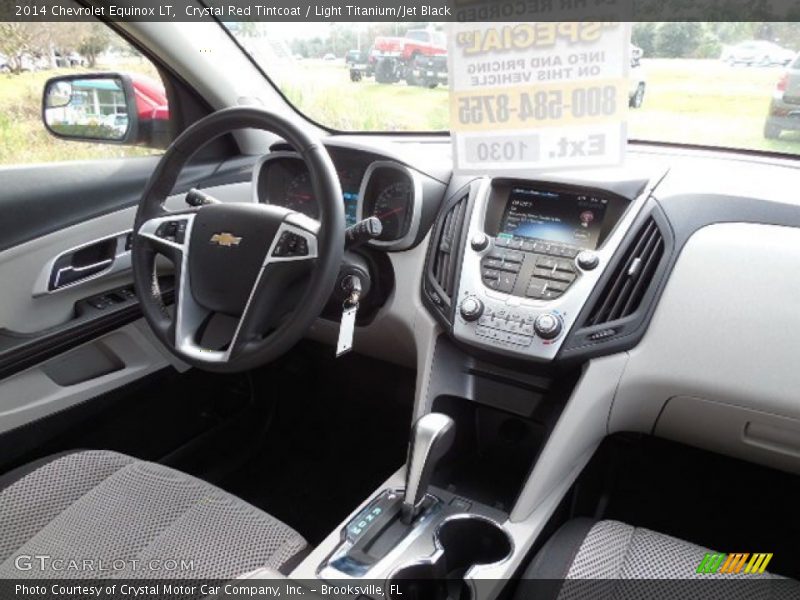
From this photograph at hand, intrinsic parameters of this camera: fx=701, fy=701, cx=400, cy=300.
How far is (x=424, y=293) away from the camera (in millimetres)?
1628

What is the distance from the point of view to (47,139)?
1986 millimetres

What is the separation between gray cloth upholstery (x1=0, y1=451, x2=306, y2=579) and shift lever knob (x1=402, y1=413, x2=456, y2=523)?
0.22 metres

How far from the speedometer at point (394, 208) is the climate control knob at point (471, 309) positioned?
0.27 metres

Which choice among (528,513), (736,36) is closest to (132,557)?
(528,513)

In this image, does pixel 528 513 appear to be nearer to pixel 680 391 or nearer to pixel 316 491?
pixel 680 391

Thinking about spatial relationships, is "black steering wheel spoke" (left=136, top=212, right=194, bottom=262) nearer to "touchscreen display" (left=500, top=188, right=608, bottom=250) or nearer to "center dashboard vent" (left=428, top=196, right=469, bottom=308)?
"center dashboard vent" (left=428, top=196, right=469, bottom=308)

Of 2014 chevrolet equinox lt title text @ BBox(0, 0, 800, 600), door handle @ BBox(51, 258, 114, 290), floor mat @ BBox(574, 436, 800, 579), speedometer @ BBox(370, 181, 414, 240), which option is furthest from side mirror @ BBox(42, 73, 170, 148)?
floor mat @ BBox(574, 436, 800, 579)

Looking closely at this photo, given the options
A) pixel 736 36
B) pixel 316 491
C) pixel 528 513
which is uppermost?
pixel 736 36

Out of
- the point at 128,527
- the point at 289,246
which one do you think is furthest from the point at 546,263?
the point at 128,527

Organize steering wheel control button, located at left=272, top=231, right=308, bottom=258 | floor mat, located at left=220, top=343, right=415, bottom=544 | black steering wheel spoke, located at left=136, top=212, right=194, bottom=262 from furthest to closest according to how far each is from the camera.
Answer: floor mat, located at left=220, top=343, right=415, bottom=544 → black steering wheel spoke, located at left=136, top=212, right=194, bottom=262 → steering wheel control button, located at left=272, top=231, right=308, bottom=258

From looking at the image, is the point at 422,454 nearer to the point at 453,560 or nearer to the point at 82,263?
the point at 453,560

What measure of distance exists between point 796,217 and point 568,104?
1.72ft

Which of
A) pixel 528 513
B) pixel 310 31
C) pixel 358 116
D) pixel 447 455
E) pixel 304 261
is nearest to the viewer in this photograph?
pixel 304 261

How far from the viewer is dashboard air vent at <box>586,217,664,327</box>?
55.4 inches
